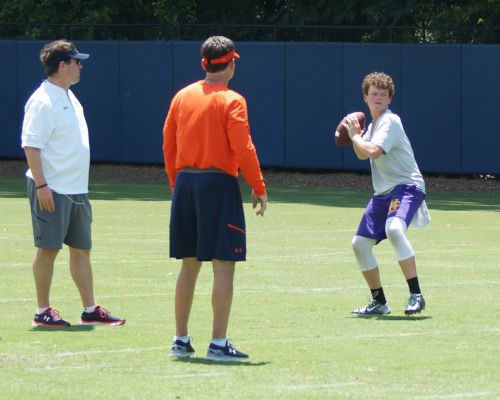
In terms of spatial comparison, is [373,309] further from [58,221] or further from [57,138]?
[57,138]

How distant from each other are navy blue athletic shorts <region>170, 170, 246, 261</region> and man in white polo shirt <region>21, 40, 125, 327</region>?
5.07ft

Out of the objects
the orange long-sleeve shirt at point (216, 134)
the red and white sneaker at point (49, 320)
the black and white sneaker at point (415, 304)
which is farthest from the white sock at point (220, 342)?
A: the black and white sneaker at point (415, 304)

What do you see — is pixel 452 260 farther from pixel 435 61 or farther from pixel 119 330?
pixel 435 61

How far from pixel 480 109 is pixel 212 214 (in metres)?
18.9

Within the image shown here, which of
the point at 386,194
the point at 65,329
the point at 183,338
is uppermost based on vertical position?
the point at 386,194

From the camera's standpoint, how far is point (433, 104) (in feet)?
89.7

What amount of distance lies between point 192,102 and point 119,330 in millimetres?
2041

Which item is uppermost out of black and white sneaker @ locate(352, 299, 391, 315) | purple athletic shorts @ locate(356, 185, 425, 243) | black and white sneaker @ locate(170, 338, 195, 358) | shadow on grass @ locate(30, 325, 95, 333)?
purple athletic shorts @ locate(356, 185, 425, 243)

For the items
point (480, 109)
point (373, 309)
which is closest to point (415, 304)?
point (373, 309)

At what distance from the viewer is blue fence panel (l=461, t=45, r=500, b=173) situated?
26.6 metres

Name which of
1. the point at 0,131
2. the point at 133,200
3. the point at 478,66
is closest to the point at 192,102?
the point at 133,200

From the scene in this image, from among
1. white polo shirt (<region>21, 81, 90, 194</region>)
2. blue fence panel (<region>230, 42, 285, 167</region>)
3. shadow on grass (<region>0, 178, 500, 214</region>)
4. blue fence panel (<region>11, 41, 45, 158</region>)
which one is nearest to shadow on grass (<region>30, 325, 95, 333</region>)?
white polo shirt (<region>21, 81, 90, 194</region>)

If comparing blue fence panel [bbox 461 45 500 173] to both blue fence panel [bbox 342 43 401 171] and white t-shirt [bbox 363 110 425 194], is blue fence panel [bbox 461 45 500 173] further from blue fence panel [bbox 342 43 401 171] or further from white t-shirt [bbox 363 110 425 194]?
white t-shirt [bbox 363 110 425 194]

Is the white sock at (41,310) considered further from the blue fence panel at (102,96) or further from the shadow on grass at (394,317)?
the blue fence panel at (102,96)
